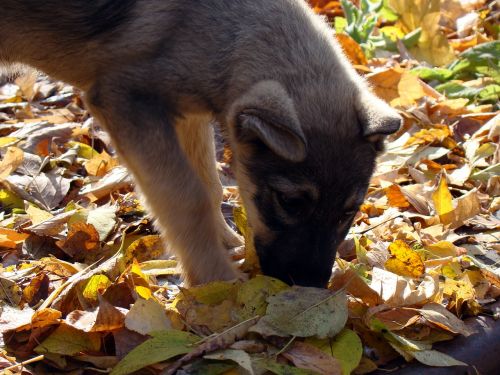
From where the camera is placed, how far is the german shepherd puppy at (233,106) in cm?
434

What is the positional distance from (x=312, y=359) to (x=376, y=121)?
136 centimetres

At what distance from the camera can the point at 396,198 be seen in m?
5.70

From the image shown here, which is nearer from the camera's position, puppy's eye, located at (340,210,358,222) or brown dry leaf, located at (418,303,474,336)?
brown dry leaf, located at (418,303,474,336)

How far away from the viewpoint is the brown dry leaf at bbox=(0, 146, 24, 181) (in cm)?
584

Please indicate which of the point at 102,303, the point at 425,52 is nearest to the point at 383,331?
the point at 102,303

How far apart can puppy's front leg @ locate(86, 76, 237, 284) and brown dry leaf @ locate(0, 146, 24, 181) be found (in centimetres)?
148

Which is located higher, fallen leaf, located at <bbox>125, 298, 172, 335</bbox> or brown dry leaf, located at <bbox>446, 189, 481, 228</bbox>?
fallen leaf, located at <bbox>125, 298, 172, 335</bbox>

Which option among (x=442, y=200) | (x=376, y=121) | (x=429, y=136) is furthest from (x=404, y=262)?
(x=429, y=136)

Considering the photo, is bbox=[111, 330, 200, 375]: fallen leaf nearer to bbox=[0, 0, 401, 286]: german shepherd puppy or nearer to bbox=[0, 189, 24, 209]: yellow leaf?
bbox=[0, 0, 401, 286]: german shepherd puppy

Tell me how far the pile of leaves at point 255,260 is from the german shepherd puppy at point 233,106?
0.29 meters

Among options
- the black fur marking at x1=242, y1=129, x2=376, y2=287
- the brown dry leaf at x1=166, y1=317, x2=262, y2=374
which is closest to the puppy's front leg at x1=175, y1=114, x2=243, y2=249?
the black fur marking at x1=242, y1=129, x2=376, y2=287

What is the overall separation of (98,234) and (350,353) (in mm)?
1957

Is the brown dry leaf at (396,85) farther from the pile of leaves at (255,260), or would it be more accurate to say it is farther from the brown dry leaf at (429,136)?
the brown dry leaf at (429,136)

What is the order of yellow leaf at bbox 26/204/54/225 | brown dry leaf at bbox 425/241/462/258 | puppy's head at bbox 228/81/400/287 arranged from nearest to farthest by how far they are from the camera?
puppy's head at bbox 228/81/400/287, brown dry leaf at bbox 425/241/462/258, yellow leaf at bbox 26/204/54/225
